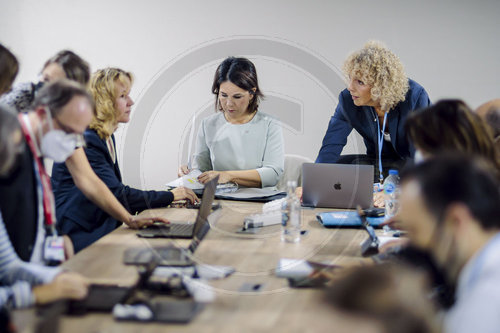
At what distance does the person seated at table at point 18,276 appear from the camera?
129 centimetres

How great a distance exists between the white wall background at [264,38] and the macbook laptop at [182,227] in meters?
2.00

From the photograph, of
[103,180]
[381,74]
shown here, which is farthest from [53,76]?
[381,74]

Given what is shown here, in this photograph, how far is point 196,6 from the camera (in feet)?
14.9

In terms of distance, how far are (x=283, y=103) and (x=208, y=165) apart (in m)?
1.54

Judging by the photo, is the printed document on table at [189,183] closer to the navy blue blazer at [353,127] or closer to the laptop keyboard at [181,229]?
the laptop keyboard at [181,229]

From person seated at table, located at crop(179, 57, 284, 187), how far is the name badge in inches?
55.4

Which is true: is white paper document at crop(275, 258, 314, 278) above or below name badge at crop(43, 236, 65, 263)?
below

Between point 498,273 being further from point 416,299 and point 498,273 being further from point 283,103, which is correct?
point 283,103

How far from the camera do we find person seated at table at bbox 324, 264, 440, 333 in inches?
27.3

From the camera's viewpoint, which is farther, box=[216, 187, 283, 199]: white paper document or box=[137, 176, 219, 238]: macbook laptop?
box=[216, 187, 283, 199]: white paper document

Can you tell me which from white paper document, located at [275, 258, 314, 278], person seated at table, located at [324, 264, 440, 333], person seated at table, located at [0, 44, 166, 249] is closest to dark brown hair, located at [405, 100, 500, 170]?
white paper document, located at [275, 258, 314, 278]

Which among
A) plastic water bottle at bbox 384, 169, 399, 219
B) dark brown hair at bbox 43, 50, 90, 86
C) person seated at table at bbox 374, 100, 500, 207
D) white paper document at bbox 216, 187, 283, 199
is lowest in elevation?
white paper document at bbox 216, 187, 283, 199

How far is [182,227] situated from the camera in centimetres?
218

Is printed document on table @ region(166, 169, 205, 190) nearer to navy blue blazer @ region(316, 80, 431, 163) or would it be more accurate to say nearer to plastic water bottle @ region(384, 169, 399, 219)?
navy blue blazer @ region(316, 80, 431, 163)
